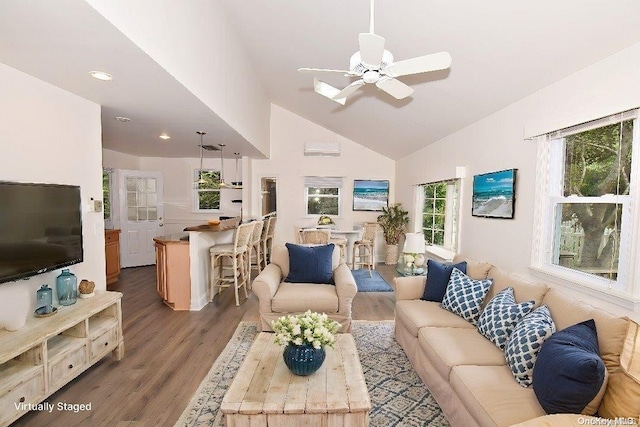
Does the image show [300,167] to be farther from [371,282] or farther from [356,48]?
[356,48]

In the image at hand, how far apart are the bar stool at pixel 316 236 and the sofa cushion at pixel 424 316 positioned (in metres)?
2.08

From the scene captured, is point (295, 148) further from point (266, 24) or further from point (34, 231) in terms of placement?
point (34, 231)

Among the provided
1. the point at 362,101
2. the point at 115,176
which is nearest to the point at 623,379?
the point at 362,101

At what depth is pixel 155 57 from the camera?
195 cm

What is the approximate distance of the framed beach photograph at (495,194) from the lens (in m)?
2.89

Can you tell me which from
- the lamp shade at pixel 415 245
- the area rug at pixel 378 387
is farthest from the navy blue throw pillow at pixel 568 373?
the lamp shade at pixel 415 245

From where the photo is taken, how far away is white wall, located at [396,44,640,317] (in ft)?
6.27

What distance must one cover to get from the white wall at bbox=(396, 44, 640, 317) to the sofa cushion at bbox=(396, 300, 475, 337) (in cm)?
79

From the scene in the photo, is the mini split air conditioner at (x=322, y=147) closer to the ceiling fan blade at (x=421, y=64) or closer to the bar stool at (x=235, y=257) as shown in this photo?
the bar stool at (x=235, y=257)

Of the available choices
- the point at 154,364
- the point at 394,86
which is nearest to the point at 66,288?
the point at 154,364

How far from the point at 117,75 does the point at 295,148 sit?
4760 millimetres

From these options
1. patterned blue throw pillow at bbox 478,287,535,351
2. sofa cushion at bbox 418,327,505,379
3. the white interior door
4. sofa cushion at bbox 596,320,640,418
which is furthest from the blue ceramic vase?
the white interior door

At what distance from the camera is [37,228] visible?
2.25 metres

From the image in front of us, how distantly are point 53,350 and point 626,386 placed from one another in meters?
3.31
